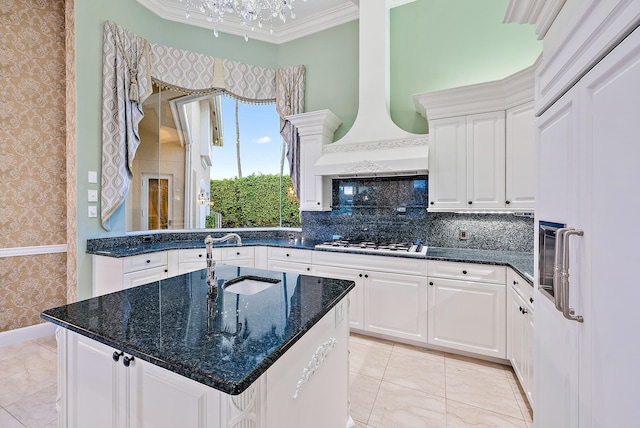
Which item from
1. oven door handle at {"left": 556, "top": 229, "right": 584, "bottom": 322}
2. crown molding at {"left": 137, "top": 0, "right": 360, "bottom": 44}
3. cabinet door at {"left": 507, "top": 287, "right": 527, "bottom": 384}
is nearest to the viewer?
oven door handle at {"left": 556, "top": 229, "right": 584, "bottom": 322}

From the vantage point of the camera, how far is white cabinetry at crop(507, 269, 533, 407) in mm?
1774

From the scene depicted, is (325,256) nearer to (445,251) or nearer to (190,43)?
(445,251)

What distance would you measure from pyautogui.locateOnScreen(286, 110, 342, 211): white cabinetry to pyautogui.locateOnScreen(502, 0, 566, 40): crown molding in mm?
2181

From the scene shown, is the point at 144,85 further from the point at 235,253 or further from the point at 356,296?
the point at 356,296

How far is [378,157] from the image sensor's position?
9.44ft

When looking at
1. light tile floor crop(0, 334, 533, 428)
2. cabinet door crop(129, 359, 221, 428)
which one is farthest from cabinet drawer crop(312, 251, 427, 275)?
cabinet door crop(129, 359, 221, 428)

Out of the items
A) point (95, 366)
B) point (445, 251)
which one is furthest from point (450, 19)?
point (95, 366)

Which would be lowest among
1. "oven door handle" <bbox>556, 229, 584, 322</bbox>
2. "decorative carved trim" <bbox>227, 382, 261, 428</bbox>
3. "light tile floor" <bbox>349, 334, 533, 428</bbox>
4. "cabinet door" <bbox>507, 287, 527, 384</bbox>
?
"light tile floor" <bbox>349, 334, 533, 428</bbox>

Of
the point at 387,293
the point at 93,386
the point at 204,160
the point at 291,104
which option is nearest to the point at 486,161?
the point at 387,293

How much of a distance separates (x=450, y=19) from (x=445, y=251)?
8.27 feet

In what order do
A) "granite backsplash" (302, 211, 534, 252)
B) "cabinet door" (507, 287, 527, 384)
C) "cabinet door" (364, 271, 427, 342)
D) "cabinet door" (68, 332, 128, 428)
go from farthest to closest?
1. "granite backsplash" (302, 211, 534, 252)
2. "cabinet door" (364, 271, 427, 342)
3. "cabinet door" (507, 287, 527, 384)
4. "cabinet door" (68, 332, 128, 428)

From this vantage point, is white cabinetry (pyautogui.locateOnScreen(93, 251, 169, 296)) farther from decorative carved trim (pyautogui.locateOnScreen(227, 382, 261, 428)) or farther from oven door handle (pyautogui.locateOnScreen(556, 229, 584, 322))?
oven door handle (pyautogui.locateOnScreen(556, 229, 584, 322))

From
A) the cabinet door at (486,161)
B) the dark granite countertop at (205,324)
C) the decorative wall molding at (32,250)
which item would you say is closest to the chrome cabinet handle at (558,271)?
the dark granite countertop at (205,324)

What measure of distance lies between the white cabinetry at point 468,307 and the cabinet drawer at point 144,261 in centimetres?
269
